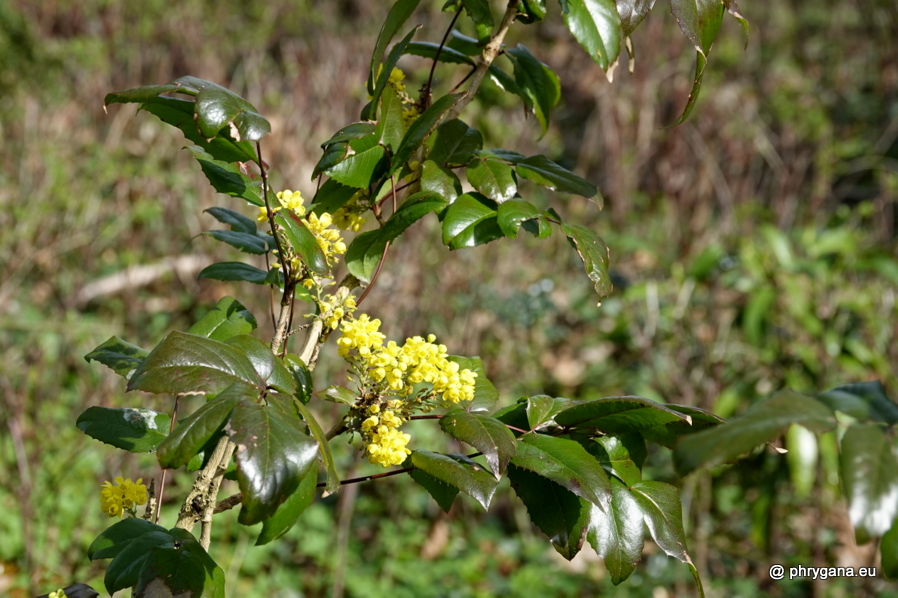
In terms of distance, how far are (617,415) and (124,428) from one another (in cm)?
63

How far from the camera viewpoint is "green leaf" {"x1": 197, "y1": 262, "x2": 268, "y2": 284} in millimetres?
1004

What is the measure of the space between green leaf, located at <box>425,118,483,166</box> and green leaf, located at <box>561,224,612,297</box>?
18 centimetres

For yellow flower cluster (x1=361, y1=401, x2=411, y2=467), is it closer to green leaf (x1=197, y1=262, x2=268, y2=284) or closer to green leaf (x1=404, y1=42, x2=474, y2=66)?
green leaf (x1=197, y1=262, x2=268, y2=284)

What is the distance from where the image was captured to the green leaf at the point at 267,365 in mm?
780

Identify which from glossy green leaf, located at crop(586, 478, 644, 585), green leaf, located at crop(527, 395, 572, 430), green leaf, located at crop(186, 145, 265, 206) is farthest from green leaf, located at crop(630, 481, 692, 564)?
green leaf, located at crop(186, 145, 265, 206)

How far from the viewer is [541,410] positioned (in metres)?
0.91

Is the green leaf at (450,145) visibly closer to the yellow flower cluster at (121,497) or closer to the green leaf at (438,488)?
the green leaf at (438,488)

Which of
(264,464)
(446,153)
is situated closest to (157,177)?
(446,153)

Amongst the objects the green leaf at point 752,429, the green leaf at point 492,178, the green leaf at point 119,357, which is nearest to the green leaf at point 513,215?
the green leaf at point 492,178

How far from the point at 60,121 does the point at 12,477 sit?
8.64 feet

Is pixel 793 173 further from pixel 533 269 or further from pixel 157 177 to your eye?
pixel 157 177

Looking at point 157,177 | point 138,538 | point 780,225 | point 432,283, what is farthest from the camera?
point 780,225

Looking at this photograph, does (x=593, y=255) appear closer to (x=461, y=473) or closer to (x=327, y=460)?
(x=461, y=473)

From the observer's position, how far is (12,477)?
286 centimetres
